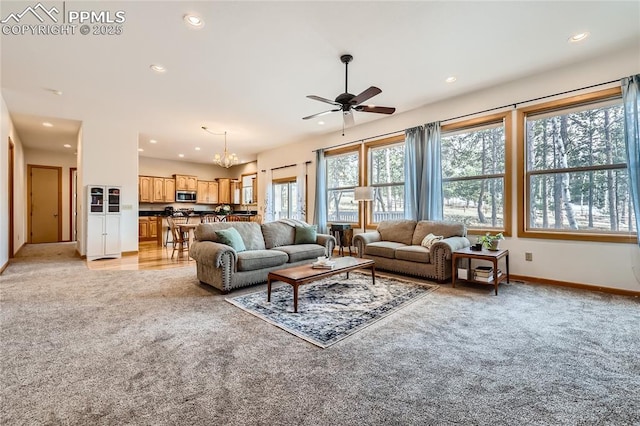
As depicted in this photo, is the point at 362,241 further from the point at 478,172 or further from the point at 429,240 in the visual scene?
the point at 478,172

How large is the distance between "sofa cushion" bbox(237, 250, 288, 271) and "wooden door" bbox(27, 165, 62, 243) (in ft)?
28.7

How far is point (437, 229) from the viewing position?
480cm

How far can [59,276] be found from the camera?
4566mm

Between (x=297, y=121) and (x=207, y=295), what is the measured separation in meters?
4.11

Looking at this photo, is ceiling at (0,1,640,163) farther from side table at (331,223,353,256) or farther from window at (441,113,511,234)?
side table at (331,223,353,256)

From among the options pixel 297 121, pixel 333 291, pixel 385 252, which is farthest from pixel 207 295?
pixel 297 121

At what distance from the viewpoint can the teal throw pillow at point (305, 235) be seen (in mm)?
5113

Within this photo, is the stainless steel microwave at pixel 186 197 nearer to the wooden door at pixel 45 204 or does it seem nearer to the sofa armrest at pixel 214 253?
the wooden door at pixel 45 204

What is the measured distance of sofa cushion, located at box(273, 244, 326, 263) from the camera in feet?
14.7

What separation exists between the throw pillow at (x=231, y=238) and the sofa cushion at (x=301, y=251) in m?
0.60

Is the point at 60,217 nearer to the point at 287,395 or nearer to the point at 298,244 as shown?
the point at 298,244

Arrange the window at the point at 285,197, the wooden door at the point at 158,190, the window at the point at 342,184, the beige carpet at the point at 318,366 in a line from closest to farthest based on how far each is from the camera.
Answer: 1. the beige carpet at the point at 318,366
2. the window at the point at 342,184
3. the window at the point at 285,197
4. the wooden door at the point at 158,190

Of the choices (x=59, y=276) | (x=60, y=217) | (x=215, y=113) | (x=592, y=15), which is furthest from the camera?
(x=60, y=217)

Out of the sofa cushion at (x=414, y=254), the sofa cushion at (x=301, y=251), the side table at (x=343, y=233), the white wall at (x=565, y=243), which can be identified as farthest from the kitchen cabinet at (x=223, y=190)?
the sofa cushion at (x=414, y=254)
